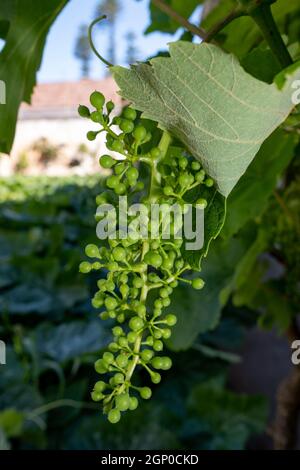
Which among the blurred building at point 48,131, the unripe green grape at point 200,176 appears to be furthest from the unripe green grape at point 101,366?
the blurred building at point 48,131

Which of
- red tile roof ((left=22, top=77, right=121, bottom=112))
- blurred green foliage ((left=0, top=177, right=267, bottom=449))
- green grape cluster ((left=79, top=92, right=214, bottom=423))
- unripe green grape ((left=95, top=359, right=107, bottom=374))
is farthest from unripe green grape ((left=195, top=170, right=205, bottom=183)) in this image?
red tile roof ((left=22, top=77, right=121, bottom=112))

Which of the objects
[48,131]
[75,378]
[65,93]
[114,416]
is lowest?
[114,416]

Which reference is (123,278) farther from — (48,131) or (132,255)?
(48,131)

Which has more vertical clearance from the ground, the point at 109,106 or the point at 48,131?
the point at 48,131

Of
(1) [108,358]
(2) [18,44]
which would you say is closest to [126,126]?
(1) [108,358]

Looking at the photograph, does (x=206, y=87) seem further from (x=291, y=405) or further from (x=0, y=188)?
(x=0, y=188)

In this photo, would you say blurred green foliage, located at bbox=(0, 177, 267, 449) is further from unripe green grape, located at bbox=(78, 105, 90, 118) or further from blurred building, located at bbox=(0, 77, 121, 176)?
blurred building, located at bbox=(0, 77, 121, 176)

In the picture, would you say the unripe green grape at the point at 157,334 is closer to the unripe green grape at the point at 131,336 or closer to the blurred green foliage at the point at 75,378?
the unripe green grape at the point at 131,336

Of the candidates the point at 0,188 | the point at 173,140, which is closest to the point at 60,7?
the point at 173,140
